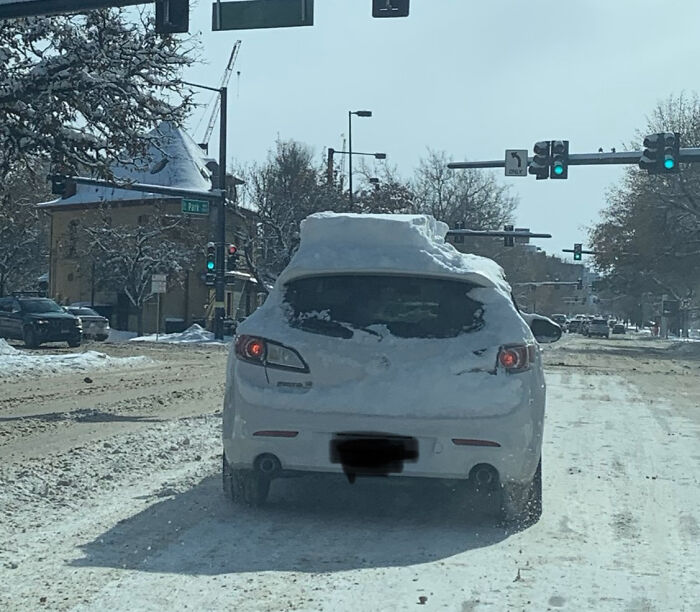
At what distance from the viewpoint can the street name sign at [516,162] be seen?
29203 mm

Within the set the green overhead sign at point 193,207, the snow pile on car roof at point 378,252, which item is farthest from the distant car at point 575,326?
the snow pile on car roof at point 378,252

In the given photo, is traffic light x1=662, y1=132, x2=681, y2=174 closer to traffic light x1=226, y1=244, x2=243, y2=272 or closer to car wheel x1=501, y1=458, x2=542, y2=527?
traffic light x1=226, y1=244, x2=243, y2=272

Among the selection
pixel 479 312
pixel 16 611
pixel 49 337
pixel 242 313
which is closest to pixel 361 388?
pixel 479 312

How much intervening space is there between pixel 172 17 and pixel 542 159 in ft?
52.0

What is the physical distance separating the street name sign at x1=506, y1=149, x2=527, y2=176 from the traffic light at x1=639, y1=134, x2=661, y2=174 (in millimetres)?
3888

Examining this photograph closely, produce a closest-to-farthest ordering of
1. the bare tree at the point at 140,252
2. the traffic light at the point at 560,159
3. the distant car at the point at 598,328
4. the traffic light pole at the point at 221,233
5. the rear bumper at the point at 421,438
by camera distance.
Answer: the rear bumper at the point at 421,438, the traffic light at the point at 560,159, the traffic light pole at the point at 221,233, the bare tree at the point at 140,252, the distant car at the point at 598,328

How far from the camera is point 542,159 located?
2770 cm

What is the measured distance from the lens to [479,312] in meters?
7.23

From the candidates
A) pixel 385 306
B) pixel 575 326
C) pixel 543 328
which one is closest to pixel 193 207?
pixel 543 328

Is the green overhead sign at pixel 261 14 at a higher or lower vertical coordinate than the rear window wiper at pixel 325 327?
higher

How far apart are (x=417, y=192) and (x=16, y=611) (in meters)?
67.9

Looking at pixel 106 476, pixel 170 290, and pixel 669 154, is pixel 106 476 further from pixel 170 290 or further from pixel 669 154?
pixel 170 290

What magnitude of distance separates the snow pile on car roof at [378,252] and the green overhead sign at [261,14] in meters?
6.34

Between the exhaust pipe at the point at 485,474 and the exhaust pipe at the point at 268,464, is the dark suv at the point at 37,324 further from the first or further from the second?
the exhaust pipe at the point at 485,474
